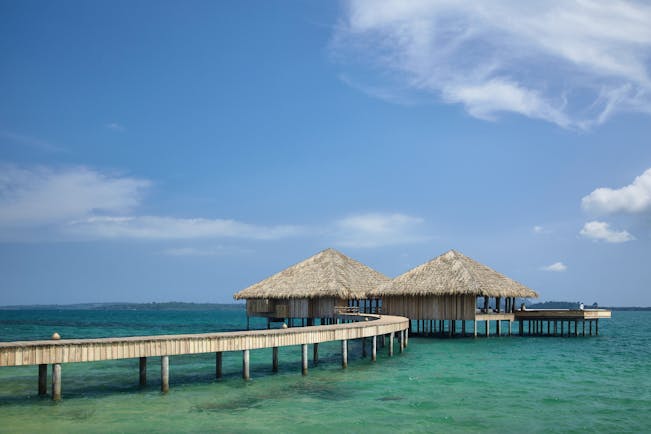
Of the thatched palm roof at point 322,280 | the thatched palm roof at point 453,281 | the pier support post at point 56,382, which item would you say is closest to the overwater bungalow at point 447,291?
the thatched palm roof at point 453,281

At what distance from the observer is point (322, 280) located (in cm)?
4688

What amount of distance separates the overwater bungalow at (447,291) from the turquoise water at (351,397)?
10.5 meters

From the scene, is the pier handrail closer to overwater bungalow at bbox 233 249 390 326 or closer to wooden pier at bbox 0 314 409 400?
wooden pier at bbox 0 314 409 400

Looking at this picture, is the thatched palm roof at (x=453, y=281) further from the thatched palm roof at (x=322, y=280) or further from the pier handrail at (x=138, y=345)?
the pier handrail at (x=138, y=345)

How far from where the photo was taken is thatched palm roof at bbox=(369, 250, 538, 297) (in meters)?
41.5

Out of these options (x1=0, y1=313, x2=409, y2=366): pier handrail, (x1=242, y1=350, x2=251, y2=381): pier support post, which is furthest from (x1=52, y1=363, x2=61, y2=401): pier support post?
(x1=242, y1=350, x2=251, y2=381): pier support post

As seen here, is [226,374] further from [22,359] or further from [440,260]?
[440,260]

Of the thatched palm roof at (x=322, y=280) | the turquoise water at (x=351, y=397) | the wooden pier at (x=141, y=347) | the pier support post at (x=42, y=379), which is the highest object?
the thatched palm roof at (x=322, y=280)

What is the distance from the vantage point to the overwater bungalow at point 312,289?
45.8 m

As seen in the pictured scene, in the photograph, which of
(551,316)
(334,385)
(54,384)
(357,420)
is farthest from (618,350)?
(54,384)

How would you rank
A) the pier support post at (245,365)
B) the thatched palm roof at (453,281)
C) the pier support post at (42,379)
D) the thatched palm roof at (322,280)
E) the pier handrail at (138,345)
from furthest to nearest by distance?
the thatched palm roof at (322,280) < the thatched palm roof at (453,281) < the pier support post at (245,365) < the pier support post at (42,379) < the pier handrail at (138,345)

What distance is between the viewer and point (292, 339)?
23453mm

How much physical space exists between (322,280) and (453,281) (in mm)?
9467

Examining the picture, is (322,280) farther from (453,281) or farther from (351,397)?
(351,397)
